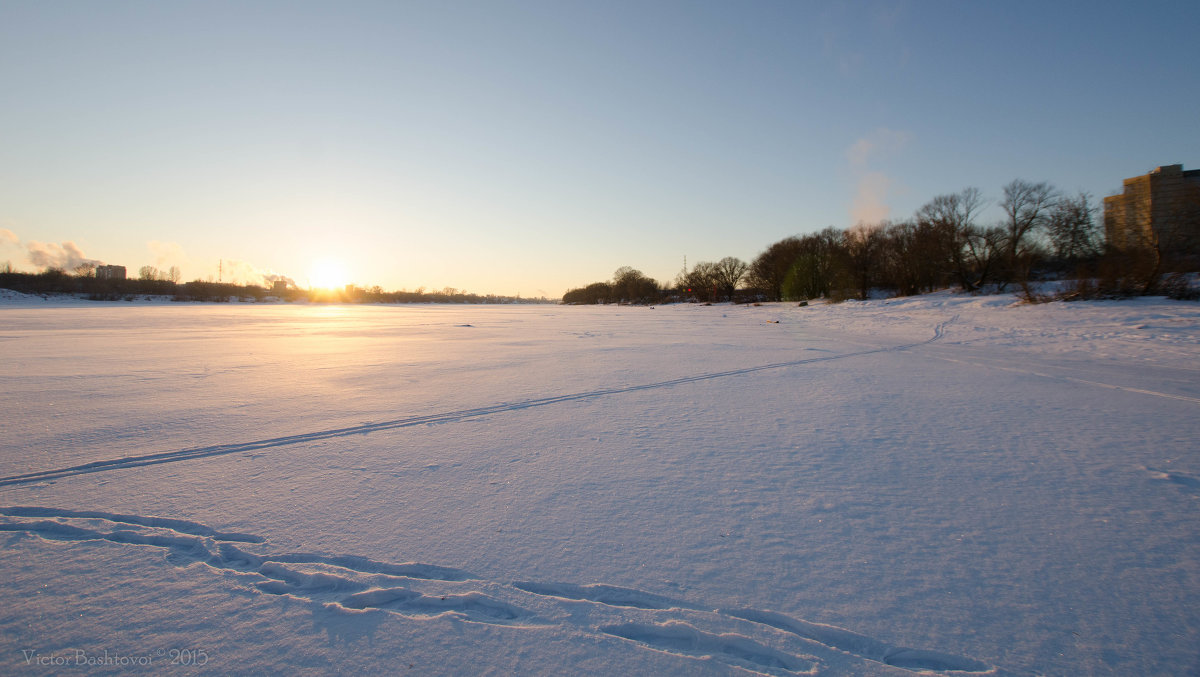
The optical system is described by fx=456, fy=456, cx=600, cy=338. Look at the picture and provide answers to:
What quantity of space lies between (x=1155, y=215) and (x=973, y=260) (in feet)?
55.2

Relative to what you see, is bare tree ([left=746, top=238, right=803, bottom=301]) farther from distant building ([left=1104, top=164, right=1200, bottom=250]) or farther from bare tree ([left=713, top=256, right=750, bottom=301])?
distant building ([left=1104, top=164, right=1200, bottom=250])

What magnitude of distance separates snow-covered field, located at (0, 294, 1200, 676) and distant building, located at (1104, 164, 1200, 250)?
58.5ft

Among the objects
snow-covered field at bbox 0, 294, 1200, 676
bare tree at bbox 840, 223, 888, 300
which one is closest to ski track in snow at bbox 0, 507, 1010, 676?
snow-covered field at bbox 0, 294, 1200, 676

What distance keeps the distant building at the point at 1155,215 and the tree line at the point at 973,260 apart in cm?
6

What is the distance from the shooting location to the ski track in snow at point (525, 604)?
1.73 m

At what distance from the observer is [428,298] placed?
393 ft

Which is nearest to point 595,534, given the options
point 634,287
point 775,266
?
point 775,266

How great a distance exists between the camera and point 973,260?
108ft

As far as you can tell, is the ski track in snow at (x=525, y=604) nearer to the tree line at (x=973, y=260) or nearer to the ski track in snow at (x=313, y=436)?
the ski track in snow at (x=313, y=436)

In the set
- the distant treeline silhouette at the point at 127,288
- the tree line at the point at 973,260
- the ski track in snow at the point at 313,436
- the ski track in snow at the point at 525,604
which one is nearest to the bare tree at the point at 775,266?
the tree line at the point at 973,260

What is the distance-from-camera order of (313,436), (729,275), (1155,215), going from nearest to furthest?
(313,436), (1155,215), (729,275)

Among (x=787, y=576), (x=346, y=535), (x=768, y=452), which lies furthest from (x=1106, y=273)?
(x=346, y=535)

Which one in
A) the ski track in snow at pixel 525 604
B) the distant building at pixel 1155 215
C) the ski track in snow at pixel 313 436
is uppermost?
the distant building at pixel 1155 215

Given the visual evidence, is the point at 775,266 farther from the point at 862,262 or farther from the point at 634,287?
the point at 634,287
